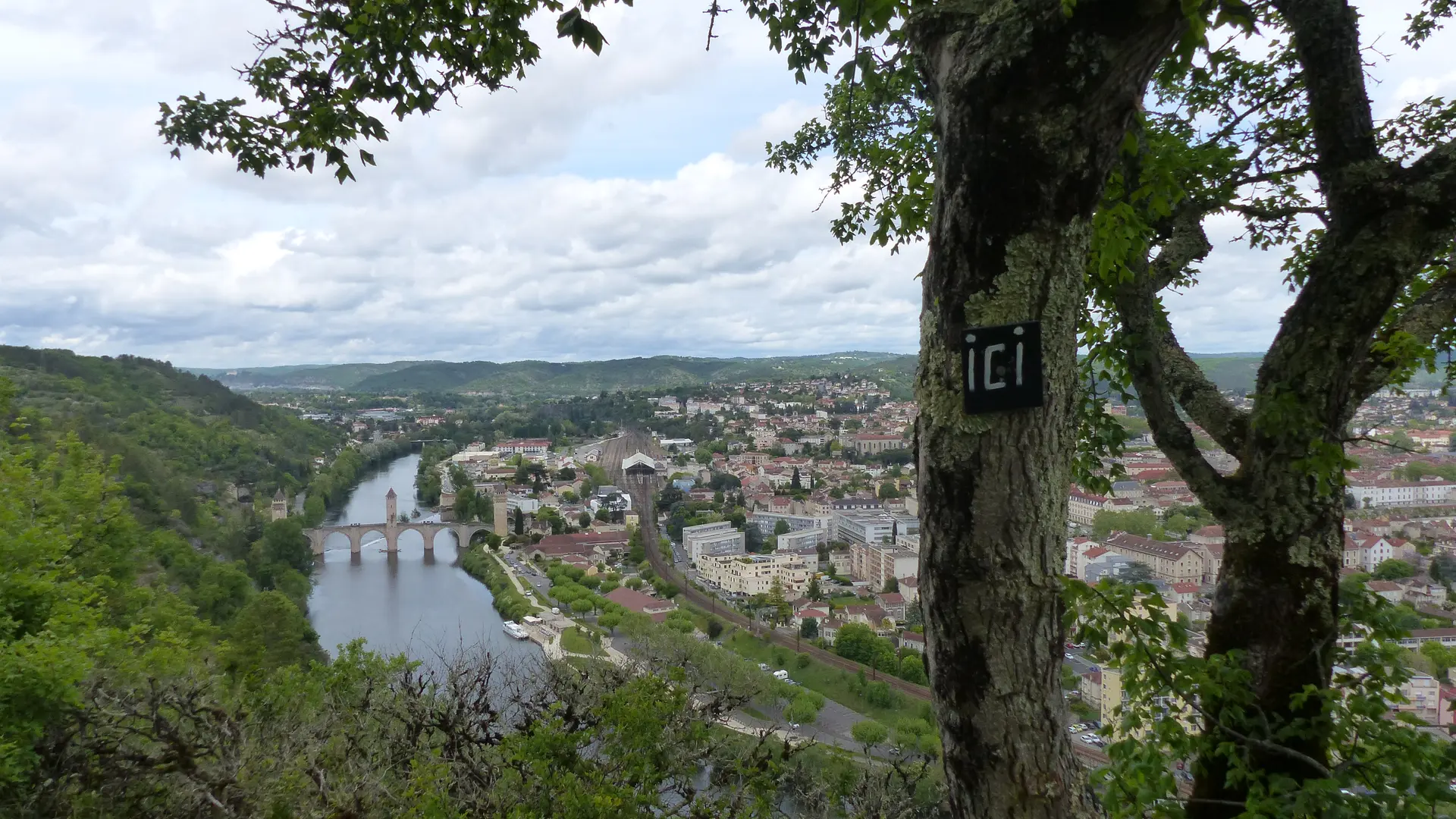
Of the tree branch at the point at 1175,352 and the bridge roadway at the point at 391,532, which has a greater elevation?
the tree branch at the point at 1175,352

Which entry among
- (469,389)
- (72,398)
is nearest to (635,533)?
(72,398)

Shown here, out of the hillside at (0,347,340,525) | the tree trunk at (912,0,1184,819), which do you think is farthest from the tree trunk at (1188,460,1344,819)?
the hillside at (0,347,340,525)

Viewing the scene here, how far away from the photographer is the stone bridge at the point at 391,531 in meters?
28.9

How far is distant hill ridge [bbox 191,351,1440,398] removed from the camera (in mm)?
99375

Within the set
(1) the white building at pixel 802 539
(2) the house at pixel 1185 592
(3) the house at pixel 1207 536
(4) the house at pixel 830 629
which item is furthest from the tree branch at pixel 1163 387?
(1) the white building at pixel 802 539

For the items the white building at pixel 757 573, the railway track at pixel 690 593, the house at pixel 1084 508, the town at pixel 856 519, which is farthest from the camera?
the white building at pixel 757 573

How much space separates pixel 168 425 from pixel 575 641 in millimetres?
31065

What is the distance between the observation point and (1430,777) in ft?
3.55

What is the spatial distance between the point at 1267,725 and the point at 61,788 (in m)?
4.30

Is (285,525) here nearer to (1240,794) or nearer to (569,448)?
(1240,794)

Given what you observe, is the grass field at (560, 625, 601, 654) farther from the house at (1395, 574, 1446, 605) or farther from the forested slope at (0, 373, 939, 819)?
the house at (1395, 574, 1446, 605)

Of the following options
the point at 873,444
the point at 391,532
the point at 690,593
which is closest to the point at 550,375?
the point at 873,444

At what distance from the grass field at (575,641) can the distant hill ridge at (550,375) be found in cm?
7456

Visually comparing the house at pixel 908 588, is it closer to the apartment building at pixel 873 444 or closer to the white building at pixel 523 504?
the white building at pixel 523 504
